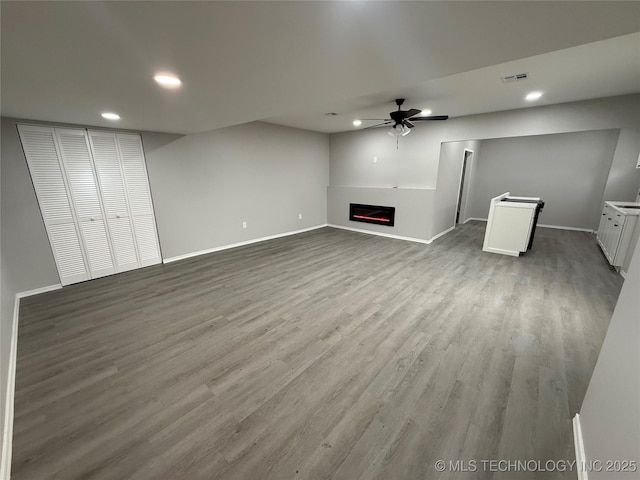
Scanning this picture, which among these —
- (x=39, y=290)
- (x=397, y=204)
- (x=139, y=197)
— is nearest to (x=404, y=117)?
(x=397, y=204)

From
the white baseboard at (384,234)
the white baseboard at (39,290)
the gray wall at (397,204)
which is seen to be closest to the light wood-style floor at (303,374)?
the white baseboard at (39,290)

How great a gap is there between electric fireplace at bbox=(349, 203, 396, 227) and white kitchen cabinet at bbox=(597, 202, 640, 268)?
3459 mm

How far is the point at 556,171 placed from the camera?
254 inches

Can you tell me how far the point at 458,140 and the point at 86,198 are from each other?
20.5 feet

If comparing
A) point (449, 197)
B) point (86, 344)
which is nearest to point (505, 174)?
point (449, 197)

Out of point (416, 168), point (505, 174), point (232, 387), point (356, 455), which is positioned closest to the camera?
point (356, 455)

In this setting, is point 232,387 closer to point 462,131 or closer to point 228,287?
point 228,287

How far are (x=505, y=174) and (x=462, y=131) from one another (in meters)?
3.70

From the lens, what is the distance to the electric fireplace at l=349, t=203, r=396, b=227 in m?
5.82

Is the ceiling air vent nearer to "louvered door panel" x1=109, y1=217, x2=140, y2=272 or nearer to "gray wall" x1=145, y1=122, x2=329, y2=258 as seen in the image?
"gray wall" x1=145, y1=122, x2=329, y2=258

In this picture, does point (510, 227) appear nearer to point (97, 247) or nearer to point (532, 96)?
point (532, 96)

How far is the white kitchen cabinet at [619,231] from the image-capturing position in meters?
3.45

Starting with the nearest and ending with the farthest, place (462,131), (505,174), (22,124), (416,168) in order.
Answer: (22,124) < (462,131) < (416,168) < (505,174)

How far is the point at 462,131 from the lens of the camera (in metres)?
4.62
